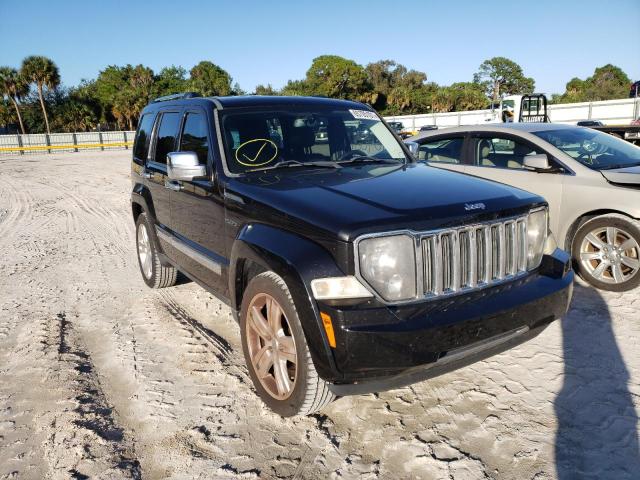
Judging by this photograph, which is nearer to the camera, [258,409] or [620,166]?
[258,409]

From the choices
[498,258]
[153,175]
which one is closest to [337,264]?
[498,258]

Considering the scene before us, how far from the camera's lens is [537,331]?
3037 mm

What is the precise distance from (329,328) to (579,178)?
13.2ft

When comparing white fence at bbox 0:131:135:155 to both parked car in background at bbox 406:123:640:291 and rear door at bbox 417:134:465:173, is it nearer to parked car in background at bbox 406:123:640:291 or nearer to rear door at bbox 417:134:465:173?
rear door at bbox 417:134:465:173

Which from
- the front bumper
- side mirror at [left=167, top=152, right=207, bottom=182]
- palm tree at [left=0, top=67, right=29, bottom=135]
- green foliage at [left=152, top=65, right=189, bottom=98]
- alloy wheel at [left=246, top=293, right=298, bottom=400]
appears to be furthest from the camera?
green foliage at [left=152, top=65, right=189, bottom=98]

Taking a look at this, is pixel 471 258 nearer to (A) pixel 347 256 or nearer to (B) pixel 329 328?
(A) pixel 347 256

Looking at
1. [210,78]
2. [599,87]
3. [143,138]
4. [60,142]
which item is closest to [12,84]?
[60,142]

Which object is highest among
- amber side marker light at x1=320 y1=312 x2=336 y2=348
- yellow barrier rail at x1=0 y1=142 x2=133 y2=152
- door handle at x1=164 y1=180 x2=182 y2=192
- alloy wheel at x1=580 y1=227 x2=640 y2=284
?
yellow barrier rail at x1=0 y1=142 x2=133 y2=152

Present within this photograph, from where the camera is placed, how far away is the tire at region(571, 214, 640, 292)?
488 cm

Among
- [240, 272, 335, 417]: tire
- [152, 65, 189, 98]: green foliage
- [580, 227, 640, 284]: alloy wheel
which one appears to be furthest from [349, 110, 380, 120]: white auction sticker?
[152, 65, 189, 98]: green foliage

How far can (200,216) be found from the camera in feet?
13.1

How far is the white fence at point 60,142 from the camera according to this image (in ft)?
117

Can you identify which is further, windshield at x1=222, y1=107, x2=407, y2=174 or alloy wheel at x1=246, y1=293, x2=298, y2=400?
windshield at x1=222, y1=107, x2=407, y2=174

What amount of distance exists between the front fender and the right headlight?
4.42ft
